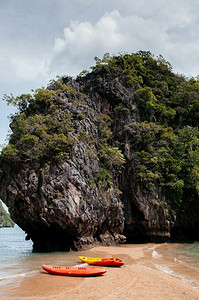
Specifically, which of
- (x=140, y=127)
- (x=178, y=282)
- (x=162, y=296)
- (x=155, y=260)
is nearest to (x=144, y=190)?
(x=140, y=127)

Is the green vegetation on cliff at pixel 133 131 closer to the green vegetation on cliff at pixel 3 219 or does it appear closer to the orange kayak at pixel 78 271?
the orange kayak at pixel 78 271

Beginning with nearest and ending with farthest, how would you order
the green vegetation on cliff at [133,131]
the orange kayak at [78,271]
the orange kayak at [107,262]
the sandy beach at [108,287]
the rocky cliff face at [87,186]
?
1. the sandy beach at [108,287]
2. the orange kayak at [78,271]
3. the orange kayak at [107,262]
4. the rocky cliff face at [87,186]
5. the green vegetation on cliff at [133,131]

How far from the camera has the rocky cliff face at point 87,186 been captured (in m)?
18.9

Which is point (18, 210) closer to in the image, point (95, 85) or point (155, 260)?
point (155, 260)

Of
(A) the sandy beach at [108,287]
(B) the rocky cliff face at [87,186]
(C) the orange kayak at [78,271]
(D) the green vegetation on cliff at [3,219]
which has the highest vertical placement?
(B) the rocky cliff face at [87,186]

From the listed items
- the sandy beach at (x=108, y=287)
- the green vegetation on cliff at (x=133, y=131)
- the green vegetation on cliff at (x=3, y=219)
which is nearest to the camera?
the sandy beach at (x=108, y=287)

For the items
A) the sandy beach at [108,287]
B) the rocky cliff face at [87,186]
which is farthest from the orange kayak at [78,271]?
the rocky cliff face at [87,186]

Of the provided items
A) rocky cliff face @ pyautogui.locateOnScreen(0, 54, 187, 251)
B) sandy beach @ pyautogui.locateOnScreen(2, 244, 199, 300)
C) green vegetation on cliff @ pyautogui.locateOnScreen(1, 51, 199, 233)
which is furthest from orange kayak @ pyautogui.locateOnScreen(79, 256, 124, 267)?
green vegetation on cliff @ pyautogui.locateOnScreen(1, 51, 199, 233)

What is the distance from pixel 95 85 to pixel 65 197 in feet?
63.3

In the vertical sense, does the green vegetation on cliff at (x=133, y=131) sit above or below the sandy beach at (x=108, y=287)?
above

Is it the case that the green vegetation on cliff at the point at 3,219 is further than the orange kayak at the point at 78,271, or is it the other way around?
the green vegetation on cliff at the point at 3,219

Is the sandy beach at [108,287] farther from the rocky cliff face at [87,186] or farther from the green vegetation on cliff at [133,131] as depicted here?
the green vegetation on cliff at [133,131]

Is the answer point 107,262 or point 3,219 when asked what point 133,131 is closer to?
point 107,262

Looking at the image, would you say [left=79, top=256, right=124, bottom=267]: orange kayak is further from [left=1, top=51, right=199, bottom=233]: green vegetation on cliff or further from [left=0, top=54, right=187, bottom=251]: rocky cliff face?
[left=1, top=51, right=199, bottom=233]: green vegetation on cliff
